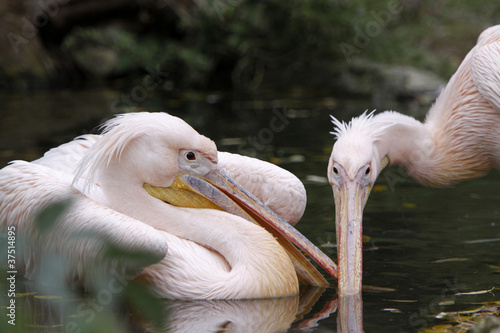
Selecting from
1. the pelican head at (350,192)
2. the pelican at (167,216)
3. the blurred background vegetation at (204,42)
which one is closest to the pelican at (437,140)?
the pelican head at (350,192)

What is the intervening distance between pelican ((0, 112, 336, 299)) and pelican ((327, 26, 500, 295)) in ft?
1.42

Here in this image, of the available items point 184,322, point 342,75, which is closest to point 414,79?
point 342,75

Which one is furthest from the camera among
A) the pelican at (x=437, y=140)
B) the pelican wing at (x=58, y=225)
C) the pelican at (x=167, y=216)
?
the pelican at (x=437, y=140)

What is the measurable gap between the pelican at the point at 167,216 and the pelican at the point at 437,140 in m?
0.43

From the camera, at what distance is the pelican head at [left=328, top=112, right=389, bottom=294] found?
3.98 metres

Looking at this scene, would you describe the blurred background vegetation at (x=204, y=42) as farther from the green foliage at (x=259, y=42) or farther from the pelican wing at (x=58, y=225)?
the pelican wing at (x=58, y=225)

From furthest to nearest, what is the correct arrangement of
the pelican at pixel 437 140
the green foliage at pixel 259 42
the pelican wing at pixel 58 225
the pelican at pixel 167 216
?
the green foliage at pixel 259 42
the pelican at pixel 437 140
the pelican at pixel 167 216
the pelican wing at pixel 58 225

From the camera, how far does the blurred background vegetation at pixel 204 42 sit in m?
11.7

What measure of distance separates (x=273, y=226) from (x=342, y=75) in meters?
7.78

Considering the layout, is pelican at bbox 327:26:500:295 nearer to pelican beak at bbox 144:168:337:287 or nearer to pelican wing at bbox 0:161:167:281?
pelican beak at bbox 144:168:337:287

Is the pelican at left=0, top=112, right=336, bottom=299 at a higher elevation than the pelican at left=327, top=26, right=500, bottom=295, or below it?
below

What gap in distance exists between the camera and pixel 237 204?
171 inches

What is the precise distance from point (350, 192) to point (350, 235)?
0.78 feet

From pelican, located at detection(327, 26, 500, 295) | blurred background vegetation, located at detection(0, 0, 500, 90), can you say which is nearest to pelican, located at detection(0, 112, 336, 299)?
pelican, located at detection(327, 26, 500, 295)
